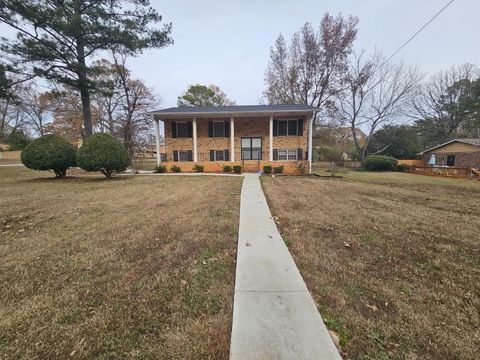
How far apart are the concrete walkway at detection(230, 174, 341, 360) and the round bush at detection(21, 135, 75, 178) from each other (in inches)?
544

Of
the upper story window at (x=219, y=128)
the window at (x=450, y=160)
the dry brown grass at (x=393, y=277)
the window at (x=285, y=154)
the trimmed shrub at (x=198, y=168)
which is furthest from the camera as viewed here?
the window at (x=450, y=160)

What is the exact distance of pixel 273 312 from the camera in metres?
2.04

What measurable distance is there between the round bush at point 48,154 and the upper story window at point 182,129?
838 centimetres

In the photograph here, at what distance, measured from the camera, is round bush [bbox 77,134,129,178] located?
461 inches

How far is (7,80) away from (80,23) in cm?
536

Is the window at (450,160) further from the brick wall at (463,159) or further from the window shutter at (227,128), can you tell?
the window shutter at (227,128)

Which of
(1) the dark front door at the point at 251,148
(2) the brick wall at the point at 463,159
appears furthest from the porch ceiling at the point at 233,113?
(2) the brick wall at the point at 463,159

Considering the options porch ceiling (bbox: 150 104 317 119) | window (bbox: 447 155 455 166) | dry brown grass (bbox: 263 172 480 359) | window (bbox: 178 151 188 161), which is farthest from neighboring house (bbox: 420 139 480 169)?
window (bbox: 178 151 188 161)

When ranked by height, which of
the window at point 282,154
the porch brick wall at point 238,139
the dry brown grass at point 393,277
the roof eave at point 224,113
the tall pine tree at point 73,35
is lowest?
the dry brown grass at point 393,277

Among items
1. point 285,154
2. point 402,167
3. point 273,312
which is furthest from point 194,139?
point 402,167

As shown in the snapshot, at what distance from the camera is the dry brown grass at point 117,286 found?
1.72 meters

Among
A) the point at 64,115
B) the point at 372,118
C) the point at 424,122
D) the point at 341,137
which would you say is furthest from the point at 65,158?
the point at 424,122

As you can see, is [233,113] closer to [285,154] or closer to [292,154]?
[285,154]

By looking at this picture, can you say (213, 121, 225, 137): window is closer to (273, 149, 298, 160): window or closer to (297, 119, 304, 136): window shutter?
(273, 149, 298, 160): window
